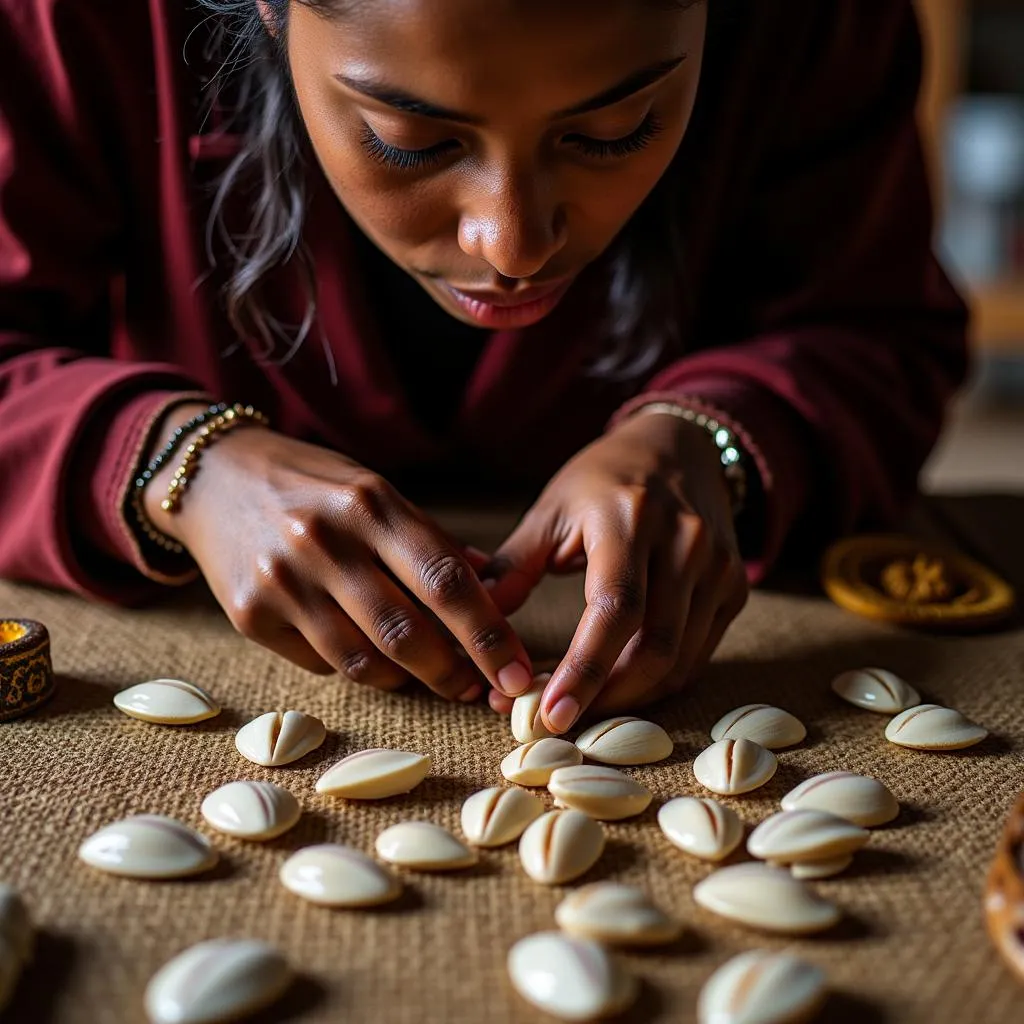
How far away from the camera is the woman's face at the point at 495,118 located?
1.76 ft

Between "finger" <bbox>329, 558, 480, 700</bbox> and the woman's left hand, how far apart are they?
0.11 ft

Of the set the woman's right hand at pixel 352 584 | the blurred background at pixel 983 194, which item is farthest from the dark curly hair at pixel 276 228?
the blurred background at pixel 983 194

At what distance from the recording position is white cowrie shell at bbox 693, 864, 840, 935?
1.52ft

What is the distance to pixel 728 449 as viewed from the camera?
79 cm

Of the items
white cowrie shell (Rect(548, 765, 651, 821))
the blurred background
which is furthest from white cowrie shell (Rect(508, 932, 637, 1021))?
the blurred background

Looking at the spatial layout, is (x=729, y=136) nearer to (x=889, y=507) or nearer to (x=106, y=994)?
(x=889, y=507)

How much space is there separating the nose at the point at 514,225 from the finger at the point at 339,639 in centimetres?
20

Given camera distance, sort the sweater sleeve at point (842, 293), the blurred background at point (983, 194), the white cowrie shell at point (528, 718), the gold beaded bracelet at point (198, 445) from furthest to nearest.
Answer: the blurred background at point (983, 194) < the sweater sleeve at point (842, 293) < the gold beaded bracelet at point (198, 445) < the white cowrie shell at point (528, 718)

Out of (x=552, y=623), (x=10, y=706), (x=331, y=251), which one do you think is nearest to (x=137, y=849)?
(x=10, y=706)

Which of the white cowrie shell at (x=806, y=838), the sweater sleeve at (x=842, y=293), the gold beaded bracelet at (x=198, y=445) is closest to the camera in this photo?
the white cowrie shell at (x=806, y=838)

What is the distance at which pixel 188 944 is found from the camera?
451mm

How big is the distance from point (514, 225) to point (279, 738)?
28 centimetres

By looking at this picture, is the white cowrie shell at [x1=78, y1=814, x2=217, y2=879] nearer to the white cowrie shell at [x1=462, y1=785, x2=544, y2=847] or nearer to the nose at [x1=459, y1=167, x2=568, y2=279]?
the white cowrie shell at [x1=462, y1=785, x2=544, y2=847]

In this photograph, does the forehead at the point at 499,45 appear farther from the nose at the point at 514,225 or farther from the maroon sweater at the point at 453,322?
the maroon sweater at the point at 453,322
